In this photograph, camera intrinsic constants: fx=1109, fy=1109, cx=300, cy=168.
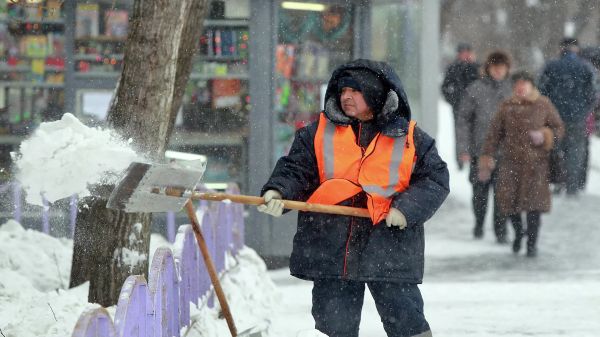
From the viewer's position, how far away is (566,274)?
8.97 metres

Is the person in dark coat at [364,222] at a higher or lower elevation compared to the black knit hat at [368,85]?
lower

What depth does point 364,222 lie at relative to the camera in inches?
190

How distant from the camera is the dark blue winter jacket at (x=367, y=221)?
474 centimetres

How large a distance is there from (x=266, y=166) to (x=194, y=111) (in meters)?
0.88

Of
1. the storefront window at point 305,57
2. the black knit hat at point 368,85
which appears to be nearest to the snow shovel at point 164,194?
the black knit hat at point 368,85

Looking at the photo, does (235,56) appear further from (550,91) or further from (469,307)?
(550,91)

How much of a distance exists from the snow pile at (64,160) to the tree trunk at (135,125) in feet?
4.05

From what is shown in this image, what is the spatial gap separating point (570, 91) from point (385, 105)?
8.76 meters

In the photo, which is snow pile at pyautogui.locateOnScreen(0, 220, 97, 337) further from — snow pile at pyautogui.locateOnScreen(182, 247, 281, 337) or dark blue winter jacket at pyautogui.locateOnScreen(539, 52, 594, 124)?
dark blue winter jacket at pyautogui.locateOnScreen(539, 52, 594, 124)

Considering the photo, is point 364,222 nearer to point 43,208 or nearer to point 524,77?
point 43,208

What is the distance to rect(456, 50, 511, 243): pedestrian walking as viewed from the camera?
35.4 ft

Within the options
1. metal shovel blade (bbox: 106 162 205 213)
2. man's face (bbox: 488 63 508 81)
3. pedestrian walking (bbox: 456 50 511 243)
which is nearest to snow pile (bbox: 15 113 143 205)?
metal shovel blade (bbox: 106 162 205 213)

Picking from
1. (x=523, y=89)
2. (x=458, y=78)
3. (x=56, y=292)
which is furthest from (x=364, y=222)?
(x=458, y=78)

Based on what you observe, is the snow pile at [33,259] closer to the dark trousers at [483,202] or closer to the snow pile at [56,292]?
the snow pile at [56,292]
